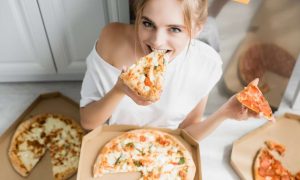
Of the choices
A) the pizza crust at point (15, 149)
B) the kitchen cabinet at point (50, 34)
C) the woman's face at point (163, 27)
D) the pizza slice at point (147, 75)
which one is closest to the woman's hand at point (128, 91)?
the pizza slice at point (147, 75)

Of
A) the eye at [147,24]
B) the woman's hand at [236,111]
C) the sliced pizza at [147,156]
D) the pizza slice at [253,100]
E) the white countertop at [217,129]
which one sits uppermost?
the eye at [147,24]

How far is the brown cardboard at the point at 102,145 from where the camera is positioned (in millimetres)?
941

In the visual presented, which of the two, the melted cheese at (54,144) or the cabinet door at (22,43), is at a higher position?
the cabinet door at (22,43)

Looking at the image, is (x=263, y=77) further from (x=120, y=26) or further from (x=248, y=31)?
(x=120, y=26)

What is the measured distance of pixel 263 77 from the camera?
140cm

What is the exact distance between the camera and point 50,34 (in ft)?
4.77

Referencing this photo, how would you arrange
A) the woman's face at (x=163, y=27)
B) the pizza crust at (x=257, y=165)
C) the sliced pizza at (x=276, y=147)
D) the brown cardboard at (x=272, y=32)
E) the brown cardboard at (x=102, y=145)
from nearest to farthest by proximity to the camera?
1. the woman's face at (x=163, y=27)
2. the brown cardboard at (x=102, y=145)
3. the brown cardboard at (x=272, y=32)
4. the pizza crust at (x=257, y=165)
5. the sliced pizza at (x=276, y=147)

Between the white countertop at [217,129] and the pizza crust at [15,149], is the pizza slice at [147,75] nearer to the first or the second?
the white countertop at [217,129]

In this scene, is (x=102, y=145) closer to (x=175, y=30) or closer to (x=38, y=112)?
(x=175, y=30)

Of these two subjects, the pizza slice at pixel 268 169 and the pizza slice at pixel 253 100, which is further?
the pizza slice at pixel 268 169

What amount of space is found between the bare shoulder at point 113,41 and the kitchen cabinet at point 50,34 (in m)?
0.26

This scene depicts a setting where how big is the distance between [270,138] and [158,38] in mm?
877

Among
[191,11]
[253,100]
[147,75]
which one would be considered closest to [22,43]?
[147,75]

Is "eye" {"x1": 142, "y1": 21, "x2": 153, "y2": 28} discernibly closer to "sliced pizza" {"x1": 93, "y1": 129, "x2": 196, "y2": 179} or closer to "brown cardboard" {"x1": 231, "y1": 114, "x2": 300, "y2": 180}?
"sliced pizza" {"x1": 93, "y1": 129, "x2": 196, "y2": 179}
